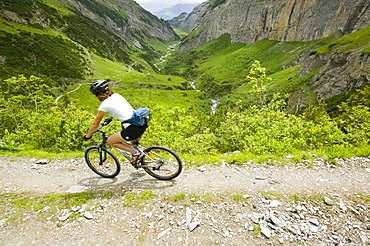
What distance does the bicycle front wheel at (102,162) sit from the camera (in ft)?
26.5

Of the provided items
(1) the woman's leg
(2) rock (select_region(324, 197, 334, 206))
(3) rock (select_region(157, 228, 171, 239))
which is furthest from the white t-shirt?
(2) rock (select_region(324, 197, 334, 206))

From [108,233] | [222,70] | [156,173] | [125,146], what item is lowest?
[108,233]

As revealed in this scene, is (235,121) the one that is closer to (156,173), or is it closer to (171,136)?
(171,136)

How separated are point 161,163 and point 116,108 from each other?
9.38 ft

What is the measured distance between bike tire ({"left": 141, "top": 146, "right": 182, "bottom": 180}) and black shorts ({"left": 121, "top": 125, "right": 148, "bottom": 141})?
0.89 meters

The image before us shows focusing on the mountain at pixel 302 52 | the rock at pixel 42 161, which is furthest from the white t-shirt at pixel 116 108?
the mountain at pixel 302 52

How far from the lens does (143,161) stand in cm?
756

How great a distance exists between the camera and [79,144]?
1380 cm

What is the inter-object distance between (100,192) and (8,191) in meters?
3.97

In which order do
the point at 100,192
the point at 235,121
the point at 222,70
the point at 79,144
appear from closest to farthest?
the point at 100,192 < the point at 79,144 < the point at 235,121 < the point at 222,70

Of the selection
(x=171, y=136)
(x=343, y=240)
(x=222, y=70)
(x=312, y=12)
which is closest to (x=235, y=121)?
A: (x=171, y=136)

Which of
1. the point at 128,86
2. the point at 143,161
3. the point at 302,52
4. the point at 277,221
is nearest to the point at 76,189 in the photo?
the point at 143,161

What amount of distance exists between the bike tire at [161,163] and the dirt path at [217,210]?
13.4 inches

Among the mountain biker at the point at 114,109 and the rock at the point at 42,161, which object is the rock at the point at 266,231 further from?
the rock at the point at 42,161
